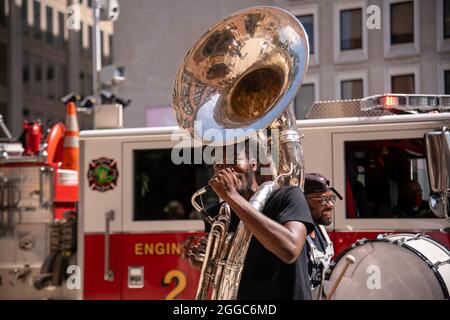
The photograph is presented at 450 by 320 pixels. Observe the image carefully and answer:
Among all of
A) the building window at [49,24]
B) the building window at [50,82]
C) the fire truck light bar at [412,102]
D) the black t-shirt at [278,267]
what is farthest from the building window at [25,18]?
the black t-shirt at [278,267]

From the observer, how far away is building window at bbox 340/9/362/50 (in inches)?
602

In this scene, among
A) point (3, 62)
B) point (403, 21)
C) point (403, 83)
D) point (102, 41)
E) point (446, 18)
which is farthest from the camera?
point (102, 41)

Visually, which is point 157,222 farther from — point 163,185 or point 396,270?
point 396,270

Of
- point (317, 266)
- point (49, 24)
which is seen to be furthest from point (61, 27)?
point (317, 266)

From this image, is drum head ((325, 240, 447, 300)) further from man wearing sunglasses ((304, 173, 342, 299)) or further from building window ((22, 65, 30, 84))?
building window ((22, 65, 30, 84))

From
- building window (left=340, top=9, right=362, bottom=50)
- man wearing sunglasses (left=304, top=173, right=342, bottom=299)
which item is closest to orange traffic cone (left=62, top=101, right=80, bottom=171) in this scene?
man wearing sunglasses (left=304, top=173, right=342, bottom=299)

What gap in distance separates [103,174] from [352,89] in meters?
10.2

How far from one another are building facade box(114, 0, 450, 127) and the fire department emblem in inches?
201

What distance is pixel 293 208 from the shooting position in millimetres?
3279

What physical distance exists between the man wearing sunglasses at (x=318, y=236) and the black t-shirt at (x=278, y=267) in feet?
2.96

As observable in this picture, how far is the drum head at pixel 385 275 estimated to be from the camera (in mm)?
4859

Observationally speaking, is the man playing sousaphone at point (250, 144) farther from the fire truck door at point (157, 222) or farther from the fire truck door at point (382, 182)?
the fire truck door at point (157, 222)

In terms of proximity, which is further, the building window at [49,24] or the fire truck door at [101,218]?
the building window at [49,24]
